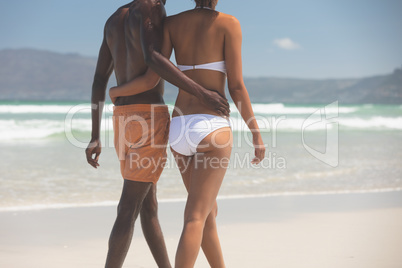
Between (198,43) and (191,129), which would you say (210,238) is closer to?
(191,129)

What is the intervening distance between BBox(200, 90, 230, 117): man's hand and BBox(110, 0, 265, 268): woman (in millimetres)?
35

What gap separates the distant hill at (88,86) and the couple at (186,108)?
54.3 m

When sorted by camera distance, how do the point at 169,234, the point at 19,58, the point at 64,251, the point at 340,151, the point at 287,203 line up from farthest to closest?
the point at 19,58 < the point at 340,151 < the point at 287,203 < the point at 169,234 < the point at 64,251

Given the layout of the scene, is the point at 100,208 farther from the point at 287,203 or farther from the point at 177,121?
the point at 177,121

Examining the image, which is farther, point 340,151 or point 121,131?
point 340,151

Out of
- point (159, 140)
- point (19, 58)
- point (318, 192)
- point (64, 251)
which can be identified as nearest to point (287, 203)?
point (318, 192)

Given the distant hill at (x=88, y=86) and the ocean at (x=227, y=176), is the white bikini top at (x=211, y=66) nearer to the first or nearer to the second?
the ocean at (x=227, y=176)

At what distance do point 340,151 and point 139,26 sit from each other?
31.1 feet

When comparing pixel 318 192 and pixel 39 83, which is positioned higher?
pixel 318 192

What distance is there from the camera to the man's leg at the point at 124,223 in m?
2.79

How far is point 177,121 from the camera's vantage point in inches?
103

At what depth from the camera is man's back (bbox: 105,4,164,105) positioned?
2.76m

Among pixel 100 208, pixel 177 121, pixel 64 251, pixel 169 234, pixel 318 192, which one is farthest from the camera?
pixel 318 192

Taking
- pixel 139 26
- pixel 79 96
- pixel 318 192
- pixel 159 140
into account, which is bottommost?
pixel 79 96
